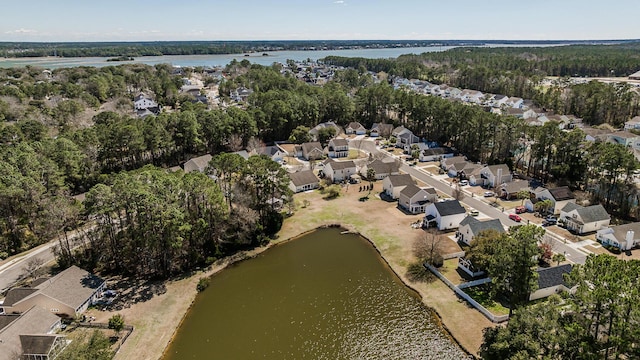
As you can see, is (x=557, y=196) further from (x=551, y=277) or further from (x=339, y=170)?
(x=339, y=170)

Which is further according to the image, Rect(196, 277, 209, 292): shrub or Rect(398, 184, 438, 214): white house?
Rect(398, 184, 438, 214): white house

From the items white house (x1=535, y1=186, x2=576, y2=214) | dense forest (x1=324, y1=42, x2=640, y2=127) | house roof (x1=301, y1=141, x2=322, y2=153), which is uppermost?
dense forest (x1=324, y1=42, x2=640, y2=127)

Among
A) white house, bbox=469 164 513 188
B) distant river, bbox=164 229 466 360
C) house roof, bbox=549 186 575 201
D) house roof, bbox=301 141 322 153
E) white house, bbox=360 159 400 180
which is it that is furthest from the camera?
house roof, bbox=301 141 322 153

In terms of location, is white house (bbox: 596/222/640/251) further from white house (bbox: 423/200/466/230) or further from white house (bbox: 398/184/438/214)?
white house (bbox: 398/184/438/214)

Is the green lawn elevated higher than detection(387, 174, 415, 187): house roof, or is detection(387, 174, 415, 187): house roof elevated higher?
detection(387, 174, 415, 187): house roof

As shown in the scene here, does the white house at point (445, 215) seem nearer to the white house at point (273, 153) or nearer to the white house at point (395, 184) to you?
the white house at point (395, 184)

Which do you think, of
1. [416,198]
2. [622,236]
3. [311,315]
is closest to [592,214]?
[622,236]

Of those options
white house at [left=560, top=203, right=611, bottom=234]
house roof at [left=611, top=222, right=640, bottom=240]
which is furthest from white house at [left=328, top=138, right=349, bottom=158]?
house roof at [left=611, top=222, right=640, bottom=240]

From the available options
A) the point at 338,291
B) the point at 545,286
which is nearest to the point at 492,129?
the point at 545,286

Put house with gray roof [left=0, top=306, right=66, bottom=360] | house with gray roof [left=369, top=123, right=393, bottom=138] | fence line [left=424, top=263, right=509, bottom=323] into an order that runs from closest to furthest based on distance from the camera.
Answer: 1. house with gray roof [left=0, top=306, right=66, bottom=360]
2. fence line [left=424, top=263, right=509, bottom=323]
3. house with gray roof [left=369, top=123, right=393, bottom=138]
